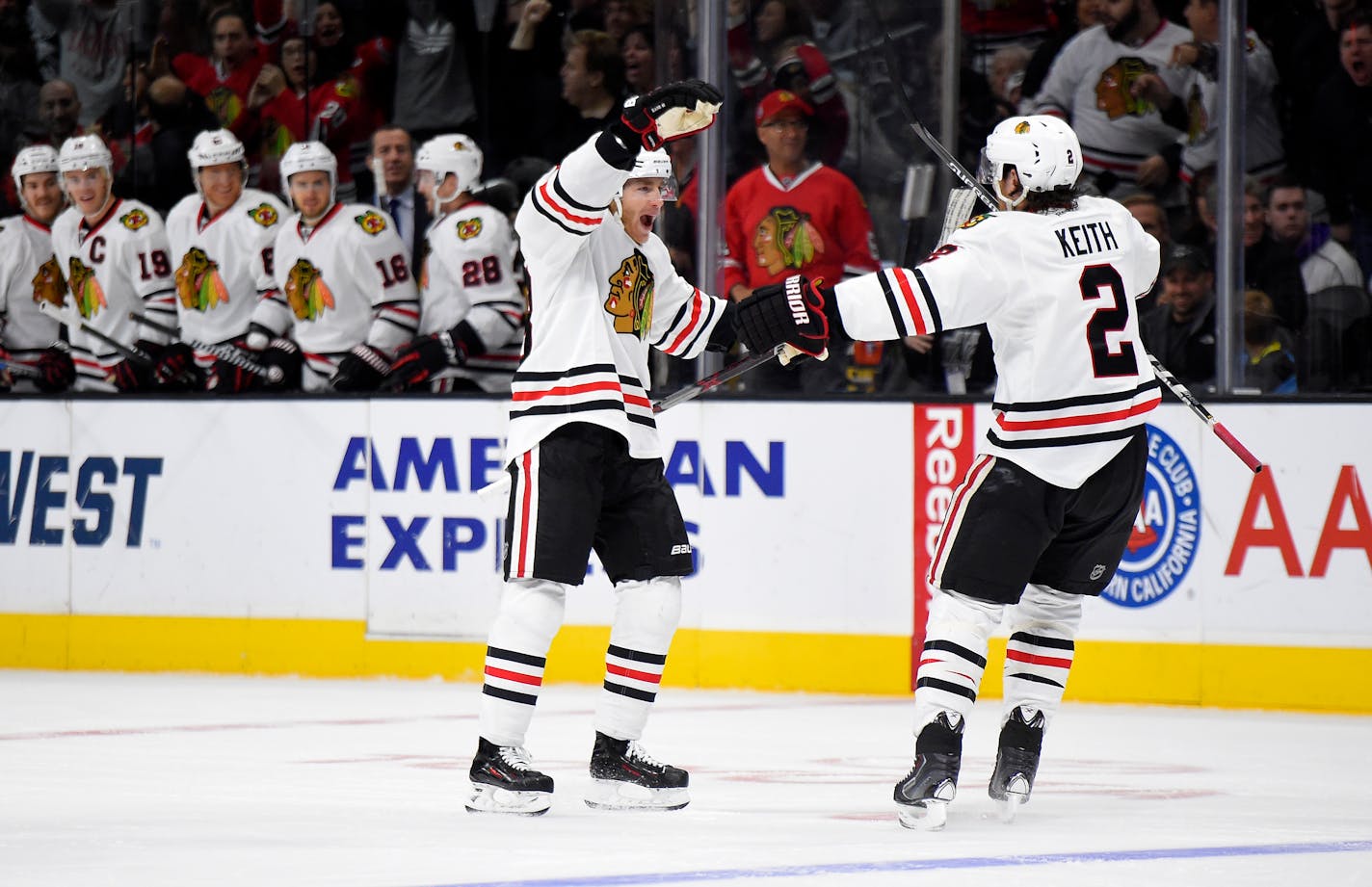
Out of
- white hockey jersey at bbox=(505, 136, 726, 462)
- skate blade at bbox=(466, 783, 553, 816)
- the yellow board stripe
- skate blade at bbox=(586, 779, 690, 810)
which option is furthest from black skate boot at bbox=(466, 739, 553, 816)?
the yellow board stripe

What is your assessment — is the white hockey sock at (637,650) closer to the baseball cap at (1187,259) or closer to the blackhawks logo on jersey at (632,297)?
the blackhawks logo on jersey at (632,297)

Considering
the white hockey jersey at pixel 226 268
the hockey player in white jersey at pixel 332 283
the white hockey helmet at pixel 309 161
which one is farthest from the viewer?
the white hockey jersey at pixel 226 268

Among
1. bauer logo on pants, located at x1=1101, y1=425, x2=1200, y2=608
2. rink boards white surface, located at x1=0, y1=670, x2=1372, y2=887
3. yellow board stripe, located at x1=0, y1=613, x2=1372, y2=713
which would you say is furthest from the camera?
bauer logo on pants, located at x1=1101, y1=425, x2=1200, y2=608

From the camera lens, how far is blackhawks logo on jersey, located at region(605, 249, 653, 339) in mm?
4508

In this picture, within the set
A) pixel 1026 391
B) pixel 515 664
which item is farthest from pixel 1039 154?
pixel 515 664

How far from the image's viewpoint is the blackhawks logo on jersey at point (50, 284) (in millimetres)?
8695

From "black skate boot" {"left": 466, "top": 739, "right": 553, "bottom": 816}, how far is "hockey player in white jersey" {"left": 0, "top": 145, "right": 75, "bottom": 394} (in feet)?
15.9

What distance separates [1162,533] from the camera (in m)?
6.55

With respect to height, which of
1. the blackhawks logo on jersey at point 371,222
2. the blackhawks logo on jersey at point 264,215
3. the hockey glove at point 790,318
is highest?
the blackhawks logo on jersey at point 264,215

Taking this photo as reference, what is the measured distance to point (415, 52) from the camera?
332 inches

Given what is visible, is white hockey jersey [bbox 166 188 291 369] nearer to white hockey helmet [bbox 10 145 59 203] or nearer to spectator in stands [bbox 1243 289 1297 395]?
white hockey helmet [bbox 10 145 59 203]

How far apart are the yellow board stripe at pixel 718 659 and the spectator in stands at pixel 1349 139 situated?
1.32m

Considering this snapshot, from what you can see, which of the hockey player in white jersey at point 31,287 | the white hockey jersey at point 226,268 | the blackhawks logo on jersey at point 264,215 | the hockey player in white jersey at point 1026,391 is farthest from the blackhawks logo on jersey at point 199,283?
the hockey player in white jersey at point 1026,391

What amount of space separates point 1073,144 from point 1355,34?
2.94 meters
